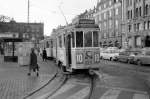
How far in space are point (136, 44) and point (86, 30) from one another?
49675 mm

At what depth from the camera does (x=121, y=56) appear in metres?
35.8

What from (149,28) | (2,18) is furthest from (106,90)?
(149,28)

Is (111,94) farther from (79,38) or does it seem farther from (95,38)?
(95,38)

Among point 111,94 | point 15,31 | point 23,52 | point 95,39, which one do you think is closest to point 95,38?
point 95,39

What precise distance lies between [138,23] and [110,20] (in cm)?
2276

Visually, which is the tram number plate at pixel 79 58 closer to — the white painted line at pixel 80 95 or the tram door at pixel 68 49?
the tram door at pixel 68 49

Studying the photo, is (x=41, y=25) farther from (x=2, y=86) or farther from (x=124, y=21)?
(x=2, y=86)

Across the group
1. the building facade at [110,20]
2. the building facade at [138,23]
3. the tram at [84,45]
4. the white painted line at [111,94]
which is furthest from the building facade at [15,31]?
the white painted line at [111,94]

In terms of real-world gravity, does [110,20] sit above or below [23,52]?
above

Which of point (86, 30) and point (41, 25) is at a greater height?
point (41, 25)

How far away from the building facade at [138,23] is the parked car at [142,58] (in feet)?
98.0

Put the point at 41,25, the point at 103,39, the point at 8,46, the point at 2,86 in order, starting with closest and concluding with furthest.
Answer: the point at 2,86 < the point at 8,46 < the point at 103,39 < the point at 41,25

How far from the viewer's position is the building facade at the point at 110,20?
80062 millimetres

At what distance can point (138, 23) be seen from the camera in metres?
65.2
